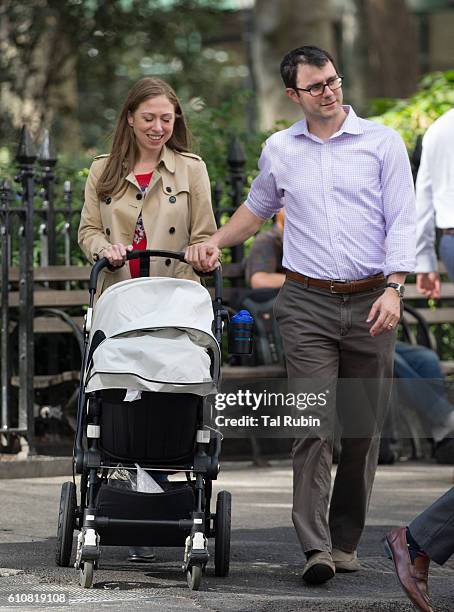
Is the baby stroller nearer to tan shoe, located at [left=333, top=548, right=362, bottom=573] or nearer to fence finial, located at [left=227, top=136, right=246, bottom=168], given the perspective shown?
tan shoe, located at [left=333, top=548, right=362, bottom=573]

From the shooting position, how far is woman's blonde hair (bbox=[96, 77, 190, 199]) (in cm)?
647

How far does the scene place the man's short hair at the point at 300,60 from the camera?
6285 millimetres

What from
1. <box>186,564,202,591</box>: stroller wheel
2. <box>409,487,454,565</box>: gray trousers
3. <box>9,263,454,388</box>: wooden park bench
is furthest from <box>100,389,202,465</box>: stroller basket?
<box>9,263,454,388</box>: wooden park bench

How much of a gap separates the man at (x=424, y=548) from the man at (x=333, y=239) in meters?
0.75

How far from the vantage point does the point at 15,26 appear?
69.0 ft

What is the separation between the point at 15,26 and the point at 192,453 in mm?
15985

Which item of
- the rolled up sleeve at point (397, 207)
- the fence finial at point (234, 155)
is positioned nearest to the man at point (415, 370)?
the fence finial at point (234, 155)

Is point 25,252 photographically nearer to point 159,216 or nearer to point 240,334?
point 159,216

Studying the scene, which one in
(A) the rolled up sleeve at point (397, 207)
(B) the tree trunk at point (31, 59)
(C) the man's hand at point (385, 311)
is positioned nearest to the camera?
(C) the man's hand at point (385, 311)

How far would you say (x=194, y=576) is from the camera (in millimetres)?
5684

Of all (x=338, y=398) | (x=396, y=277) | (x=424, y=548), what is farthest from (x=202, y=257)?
(x=424, y=548)

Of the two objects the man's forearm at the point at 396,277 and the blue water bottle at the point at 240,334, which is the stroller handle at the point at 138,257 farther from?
the man's forearm at the point at 396,277

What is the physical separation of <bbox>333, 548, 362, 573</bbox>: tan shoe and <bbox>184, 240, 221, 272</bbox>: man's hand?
1.30 meters

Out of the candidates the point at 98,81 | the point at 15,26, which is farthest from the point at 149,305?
the point at 98,81
